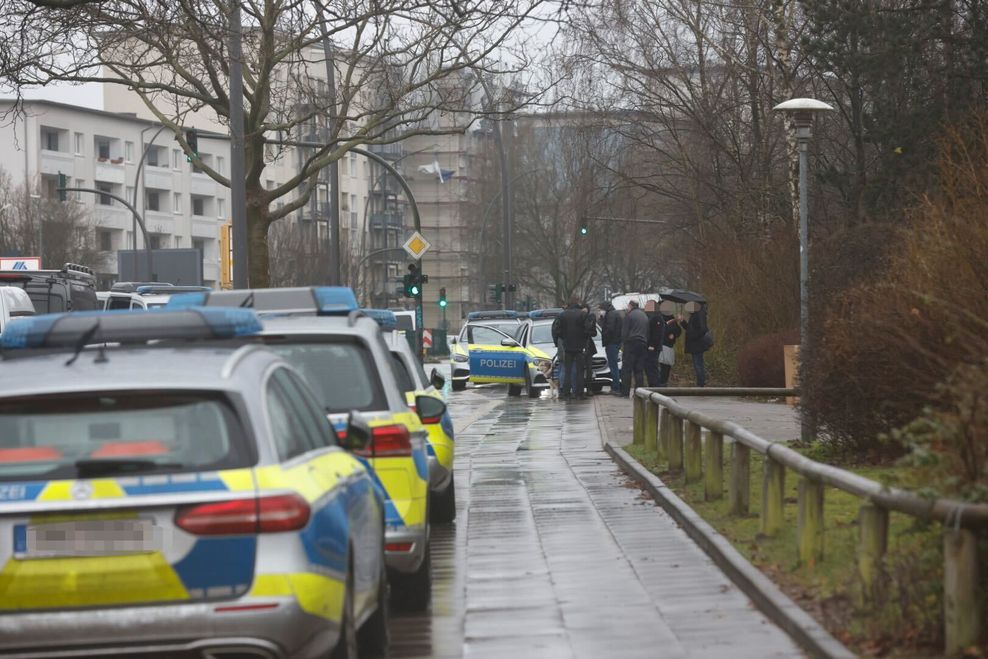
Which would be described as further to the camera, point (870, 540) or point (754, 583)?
point (754, 583)

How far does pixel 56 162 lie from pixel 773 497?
90.4 meters

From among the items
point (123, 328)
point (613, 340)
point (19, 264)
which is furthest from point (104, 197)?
point (123, 328)

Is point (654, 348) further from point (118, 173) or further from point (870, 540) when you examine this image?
point (118, 173)

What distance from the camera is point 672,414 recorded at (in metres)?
16.7

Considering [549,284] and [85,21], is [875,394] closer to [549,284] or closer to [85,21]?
[85,21]

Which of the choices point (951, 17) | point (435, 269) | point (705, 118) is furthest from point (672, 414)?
point (435, 269)

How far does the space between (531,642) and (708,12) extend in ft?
108

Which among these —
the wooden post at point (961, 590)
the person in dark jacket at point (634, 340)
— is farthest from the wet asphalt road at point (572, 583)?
the person in dark jacket at point (634, 340)

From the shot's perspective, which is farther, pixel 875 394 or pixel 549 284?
pixel 549 284

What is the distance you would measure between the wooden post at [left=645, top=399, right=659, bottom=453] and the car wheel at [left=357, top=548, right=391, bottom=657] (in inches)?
439

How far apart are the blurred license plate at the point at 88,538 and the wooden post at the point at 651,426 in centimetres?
1353

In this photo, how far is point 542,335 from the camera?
38.7m

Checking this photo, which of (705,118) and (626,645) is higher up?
(705,118)

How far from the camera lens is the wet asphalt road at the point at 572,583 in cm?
868
